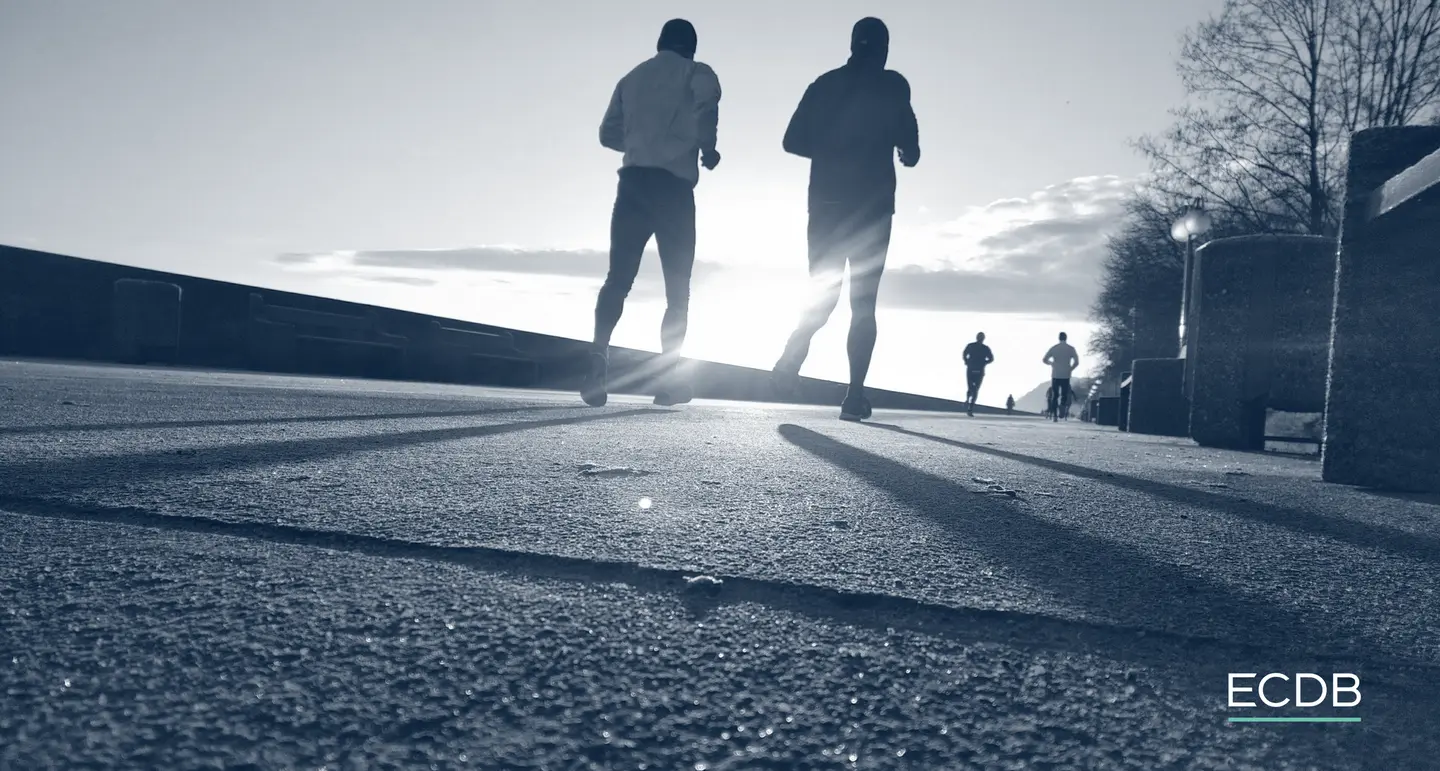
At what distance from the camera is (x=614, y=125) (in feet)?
22.2

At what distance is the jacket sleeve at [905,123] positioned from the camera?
6676 millimetres

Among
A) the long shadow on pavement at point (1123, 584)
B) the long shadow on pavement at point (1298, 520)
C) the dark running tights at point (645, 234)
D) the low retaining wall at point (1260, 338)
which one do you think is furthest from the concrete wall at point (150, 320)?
the long shadow on pavement at point (1123, 584)


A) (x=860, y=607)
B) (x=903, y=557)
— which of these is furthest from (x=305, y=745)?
(x=903, y=557)

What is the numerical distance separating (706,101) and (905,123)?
1.34 meters

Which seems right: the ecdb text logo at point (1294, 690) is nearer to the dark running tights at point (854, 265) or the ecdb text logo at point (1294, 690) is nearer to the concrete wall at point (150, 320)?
the dark running tights at point (854, 265)

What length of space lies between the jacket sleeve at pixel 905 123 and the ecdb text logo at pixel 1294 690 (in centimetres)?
591

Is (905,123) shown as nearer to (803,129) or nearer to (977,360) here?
(803,129)

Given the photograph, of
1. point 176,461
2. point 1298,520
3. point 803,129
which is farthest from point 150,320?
point 1298,520

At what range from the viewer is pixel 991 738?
95 cm

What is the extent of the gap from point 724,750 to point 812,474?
1.97 meters

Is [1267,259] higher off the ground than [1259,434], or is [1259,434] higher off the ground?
[1267,259]

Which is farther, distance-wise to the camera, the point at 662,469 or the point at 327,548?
the point at 662,469

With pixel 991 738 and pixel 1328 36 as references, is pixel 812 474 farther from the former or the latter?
pixel 1328 36

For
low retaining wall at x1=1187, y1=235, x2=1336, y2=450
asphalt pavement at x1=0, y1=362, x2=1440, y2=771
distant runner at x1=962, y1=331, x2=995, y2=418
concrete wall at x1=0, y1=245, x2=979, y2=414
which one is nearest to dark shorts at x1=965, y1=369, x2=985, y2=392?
distant runner at x1=962, y1=331, x2=995, y2=418
